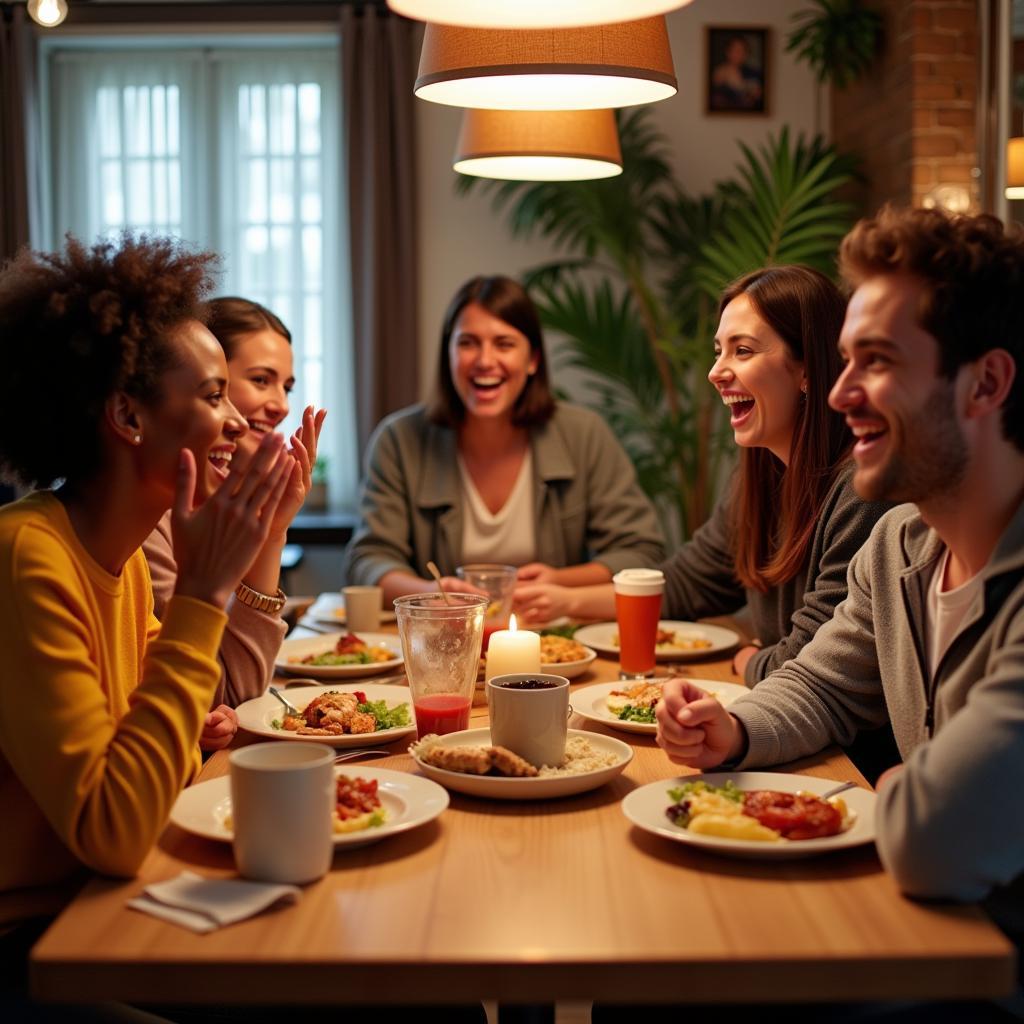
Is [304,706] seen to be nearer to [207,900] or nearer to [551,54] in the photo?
[207,900]

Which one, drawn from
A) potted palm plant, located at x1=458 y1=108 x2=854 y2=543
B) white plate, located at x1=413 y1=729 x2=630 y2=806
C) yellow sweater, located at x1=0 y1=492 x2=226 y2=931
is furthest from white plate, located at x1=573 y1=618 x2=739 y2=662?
potted palm plant, located at x1=458 y1=108 x2=854 y2=543

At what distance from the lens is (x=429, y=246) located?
5.28m

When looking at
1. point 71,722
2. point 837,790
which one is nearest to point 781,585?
point 837,790

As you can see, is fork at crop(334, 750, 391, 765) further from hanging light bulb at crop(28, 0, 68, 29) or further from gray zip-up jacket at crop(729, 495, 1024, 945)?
hanging light bulb at crop(28, 0, 68, 29)

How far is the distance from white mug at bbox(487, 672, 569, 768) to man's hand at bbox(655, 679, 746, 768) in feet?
0.40

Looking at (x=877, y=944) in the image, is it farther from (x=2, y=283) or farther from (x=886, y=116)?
(x=886, y=116)

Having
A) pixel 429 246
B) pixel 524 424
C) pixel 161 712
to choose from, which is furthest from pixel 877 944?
pixel 429 246

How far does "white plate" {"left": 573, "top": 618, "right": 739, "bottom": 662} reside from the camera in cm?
217

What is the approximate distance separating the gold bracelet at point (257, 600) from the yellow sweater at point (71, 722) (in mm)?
438

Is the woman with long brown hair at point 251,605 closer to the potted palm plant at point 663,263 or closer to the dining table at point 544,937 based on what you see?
the dining table at point 544,937

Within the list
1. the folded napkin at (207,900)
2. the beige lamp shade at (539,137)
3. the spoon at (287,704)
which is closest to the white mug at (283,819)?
the folded napkin at (207,900)

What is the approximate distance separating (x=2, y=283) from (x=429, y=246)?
4.02 m

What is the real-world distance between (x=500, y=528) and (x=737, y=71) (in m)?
2.97

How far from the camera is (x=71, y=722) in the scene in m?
1.18
